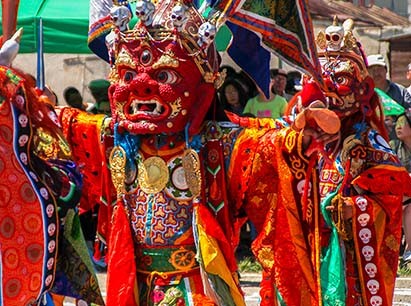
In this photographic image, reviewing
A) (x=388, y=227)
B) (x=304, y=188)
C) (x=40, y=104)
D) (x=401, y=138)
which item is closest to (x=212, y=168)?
(x=304, y=188)

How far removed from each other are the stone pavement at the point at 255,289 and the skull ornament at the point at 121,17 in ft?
11.5

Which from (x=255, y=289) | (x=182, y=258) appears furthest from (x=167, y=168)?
(x=255, y=289)

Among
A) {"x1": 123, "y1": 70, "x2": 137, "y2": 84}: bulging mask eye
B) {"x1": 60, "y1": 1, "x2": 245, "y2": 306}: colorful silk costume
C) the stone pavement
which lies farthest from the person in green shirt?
{"x1": 123, "y1": 70, "x2": 137, "y2": 84}: bulging mask eye

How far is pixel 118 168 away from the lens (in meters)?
5.70

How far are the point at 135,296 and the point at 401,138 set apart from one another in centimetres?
416

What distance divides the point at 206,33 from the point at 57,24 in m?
4.67

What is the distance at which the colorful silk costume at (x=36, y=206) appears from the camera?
5426mm

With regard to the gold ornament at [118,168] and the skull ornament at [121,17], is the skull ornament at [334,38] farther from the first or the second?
the gold ornament at [118,168]

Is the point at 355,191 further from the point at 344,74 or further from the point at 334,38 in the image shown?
the point at 334,38

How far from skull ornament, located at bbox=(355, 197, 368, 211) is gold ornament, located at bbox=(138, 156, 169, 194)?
54.5 inches

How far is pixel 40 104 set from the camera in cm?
560

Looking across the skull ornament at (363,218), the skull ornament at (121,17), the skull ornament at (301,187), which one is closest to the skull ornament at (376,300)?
the skull ornament at (363,218)

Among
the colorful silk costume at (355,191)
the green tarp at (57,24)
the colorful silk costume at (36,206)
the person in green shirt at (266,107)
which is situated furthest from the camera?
the person in green shirt at (266,107)

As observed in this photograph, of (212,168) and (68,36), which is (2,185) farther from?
(68,36)
